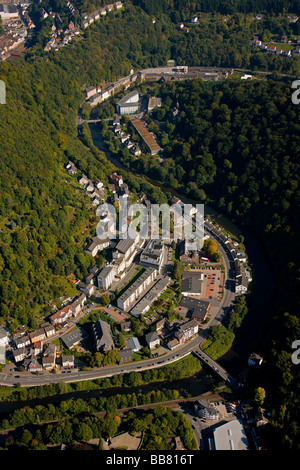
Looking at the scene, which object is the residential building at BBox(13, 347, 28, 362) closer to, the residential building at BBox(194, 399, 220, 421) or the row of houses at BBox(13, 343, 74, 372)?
the row of houses at BBox(13, 343, 74, 372)

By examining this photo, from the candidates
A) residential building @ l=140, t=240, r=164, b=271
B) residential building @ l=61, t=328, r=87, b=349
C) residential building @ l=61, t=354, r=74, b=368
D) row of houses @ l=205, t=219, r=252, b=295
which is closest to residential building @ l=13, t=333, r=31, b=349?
residential building @ l=61, t=328, r=87, b=349

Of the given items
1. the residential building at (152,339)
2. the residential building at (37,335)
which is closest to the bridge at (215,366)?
the residential building at (152,339)

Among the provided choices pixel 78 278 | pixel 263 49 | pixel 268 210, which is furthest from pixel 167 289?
pixel 263 49

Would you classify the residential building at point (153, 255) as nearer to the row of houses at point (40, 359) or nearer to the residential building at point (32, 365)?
the row of houses at point (40, 359)

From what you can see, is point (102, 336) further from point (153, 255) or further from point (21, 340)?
point (153, 255)

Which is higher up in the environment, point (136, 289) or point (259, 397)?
point (136, 289)

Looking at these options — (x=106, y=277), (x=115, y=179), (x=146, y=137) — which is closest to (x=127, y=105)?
(x=146, y=137)
